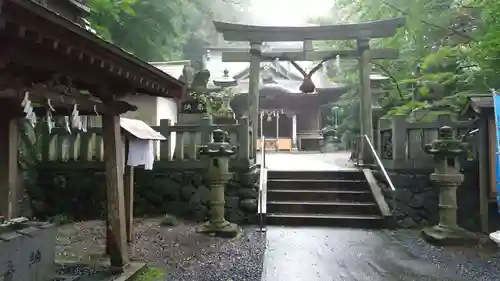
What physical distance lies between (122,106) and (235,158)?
481 centimetres

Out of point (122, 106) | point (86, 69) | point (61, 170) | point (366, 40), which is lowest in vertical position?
point (61, 170)

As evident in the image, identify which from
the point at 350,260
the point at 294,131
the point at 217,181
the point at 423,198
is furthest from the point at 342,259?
the point at 294,131

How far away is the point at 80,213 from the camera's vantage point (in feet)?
32.7

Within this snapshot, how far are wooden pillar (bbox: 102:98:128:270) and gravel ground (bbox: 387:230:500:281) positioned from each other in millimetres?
4587

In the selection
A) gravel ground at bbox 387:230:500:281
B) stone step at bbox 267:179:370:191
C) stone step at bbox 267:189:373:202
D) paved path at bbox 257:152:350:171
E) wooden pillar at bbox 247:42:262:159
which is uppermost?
wooden pillar at bbox 247:42:262:159

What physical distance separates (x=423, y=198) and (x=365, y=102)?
315 centimetres

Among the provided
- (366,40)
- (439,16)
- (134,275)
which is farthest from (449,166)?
(134,275)

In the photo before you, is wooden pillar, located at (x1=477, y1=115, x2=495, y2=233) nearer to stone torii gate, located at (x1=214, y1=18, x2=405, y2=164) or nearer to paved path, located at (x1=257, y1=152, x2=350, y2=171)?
stone torii gate, located at (x1=214, y1=18, x2=405, y2=164)

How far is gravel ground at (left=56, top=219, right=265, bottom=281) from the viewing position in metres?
5.62

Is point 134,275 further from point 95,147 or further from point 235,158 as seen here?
point 95,147

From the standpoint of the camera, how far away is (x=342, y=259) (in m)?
6.34

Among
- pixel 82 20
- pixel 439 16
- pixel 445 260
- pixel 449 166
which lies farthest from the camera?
pixel 439 16

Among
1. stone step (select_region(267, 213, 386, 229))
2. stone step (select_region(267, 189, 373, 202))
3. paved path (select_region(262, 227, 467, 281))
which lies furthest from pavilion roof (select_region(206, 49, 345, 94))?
paved path (select_region(262, 227, 467, 281))

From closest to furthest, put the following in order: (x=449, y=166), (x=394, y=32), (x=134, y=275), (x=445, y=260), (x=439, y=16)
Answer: (x=134, y=275) < (x=445, y=260) < (x=449, y=166) < (x=439, y=16) < (x=394, y=32)
